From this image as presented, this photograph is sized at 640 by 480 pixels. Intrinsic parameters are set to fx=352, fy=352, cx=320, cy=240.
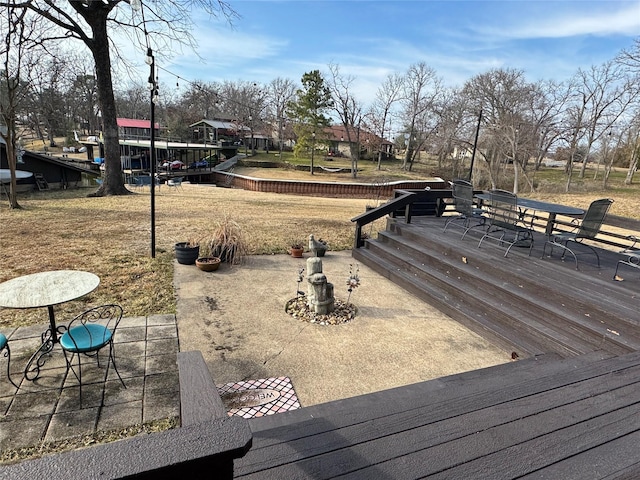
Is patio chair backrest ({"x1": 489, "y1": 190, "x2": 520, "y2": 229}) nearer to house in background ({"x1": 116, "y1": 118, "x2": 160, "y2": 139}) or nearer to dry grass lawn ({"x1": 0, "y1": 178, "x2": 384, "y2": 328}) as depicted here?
dry grass lawn ({"x1": 0, "y1": 178, "x2": 384, "y2": 328})

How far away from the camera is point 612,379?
2316mm

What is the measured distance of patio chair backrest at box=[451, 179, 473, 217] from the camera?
5.34m

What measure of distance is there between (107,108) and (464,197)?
42.7 feet

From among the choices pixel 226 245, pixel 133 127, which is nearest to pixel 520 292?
pixel 226 245

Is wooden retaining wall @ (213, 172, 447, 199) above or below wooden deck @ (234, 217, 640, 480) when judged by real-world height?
Answer: below

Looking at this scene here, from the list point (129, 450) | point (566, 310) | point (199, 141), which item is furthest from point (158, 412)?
point (199, 141)

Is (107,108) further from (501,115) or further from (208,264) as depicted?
(501,115)

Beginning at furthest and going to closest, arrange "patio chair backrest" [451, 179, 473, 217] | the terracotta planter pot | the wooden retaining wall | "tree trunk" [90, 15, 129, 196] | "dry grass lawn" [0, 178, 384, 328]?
the wooden retaining wall → "tree trunk" [90, 15, 129, 196] → the terracotta planter pot → "patio chair backrest" [451, 179, 473, 217] → "dry grass lawn" [0, 178, 384, 328]

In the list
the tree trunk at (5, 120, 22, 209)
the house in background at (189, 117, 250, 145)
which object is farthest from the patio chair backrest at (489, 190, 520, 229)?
the house in background at (189, 117, 250, 145)

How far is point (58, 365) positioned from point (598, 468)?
3690 mm

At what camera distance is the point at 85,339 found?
2723mm

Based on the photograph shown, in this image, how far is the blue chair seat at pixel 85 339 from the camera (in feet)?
8.55

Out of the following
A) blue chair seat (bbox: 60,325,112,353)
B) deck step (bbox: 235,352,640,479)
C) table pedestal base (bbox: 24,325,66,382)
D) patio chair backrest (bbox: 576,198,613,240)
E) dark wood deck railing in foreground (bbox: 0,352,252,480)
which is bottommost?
table pedestal base (bbox: 24,325,66,382)

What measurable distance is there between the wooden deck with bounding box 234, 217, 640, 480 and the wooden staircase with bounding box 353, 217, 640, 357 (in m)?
0.02
